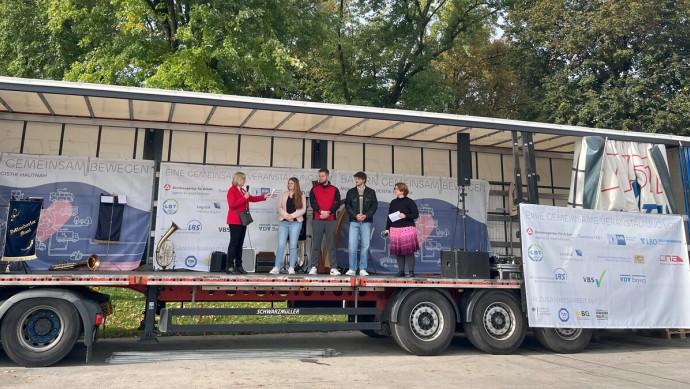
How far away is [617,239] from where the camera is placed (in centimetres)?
870

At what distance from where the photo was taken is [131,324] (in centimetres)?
968

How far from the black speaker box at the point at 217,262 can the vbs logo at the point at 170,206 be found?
126cm

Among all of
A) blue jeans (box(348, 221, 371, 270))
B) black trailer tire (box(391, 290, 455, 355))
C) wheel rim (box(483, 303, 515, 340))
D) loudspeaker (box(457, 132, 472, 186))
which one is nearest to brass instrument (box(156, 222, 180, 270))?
blue jeans (box(348, 221, 371, 270))

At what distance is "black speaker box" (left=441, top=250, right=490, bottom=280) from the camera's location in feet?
26.5

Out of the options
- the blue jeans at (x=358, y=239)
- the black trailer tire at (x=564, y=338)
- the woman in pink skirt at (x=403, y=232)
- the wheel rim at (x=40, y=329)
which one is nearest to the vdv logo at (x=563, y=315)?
the black trailer tire at (x=564, y=338)

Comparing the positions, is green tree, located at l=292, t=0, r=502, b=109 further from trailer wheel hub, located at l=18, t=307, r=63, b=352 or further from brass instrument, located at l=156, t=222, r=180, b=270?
trailer wheel hub, located at l=18, t=307, r=63, b=352

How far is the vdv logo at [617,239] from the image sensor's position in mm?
8672

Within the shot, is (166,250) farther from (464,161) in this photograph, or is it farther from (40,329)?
(464,161)

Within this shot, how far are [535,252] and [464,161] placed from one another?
2046 millimetres

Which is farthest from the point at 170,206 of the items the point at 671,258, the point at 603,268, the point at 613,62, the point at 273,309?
the point at 613,62

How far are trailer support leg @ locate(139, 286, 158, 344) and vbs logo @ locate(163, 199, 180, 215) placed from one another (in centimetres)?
255

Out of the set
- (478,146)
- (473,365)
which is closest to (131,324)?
(473,365)

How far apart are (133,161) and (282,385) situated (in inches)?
222

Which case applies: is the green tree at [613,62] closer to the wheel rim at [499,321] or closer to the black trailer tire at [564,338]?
the black trailer tire at [564,338]
